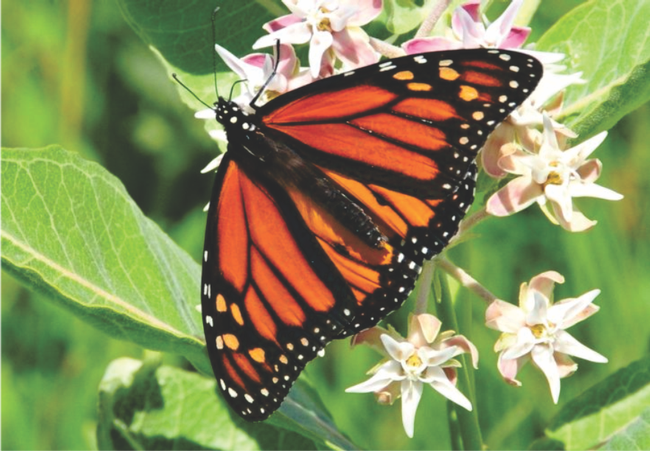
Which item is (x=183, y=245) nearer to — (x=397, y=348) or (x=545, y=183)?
(x=397, y=348)

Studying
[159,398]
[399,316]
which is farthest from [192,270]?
[399,316]

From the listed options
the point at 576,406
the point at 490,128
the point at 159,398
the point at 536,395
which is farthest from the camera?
the point at 536,395

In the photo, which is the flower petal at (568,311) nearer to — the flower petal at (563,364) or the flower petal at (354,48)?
the flower petal at (563,364)

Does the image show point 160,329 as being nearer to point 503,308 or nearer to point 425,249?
point 425,249

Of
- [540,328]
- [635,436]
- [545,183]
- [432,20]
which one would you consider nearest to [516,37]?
[432,20]

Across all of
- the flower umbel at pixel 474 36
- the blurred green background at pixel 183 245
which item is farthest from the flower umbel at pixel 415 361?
the blurred green background at pixel 183 245

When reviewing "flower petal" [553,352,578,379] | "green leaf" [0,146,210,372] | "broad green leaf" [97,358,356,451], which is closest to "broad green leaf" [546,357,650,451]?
"flower petal" [553,352,578,379]
